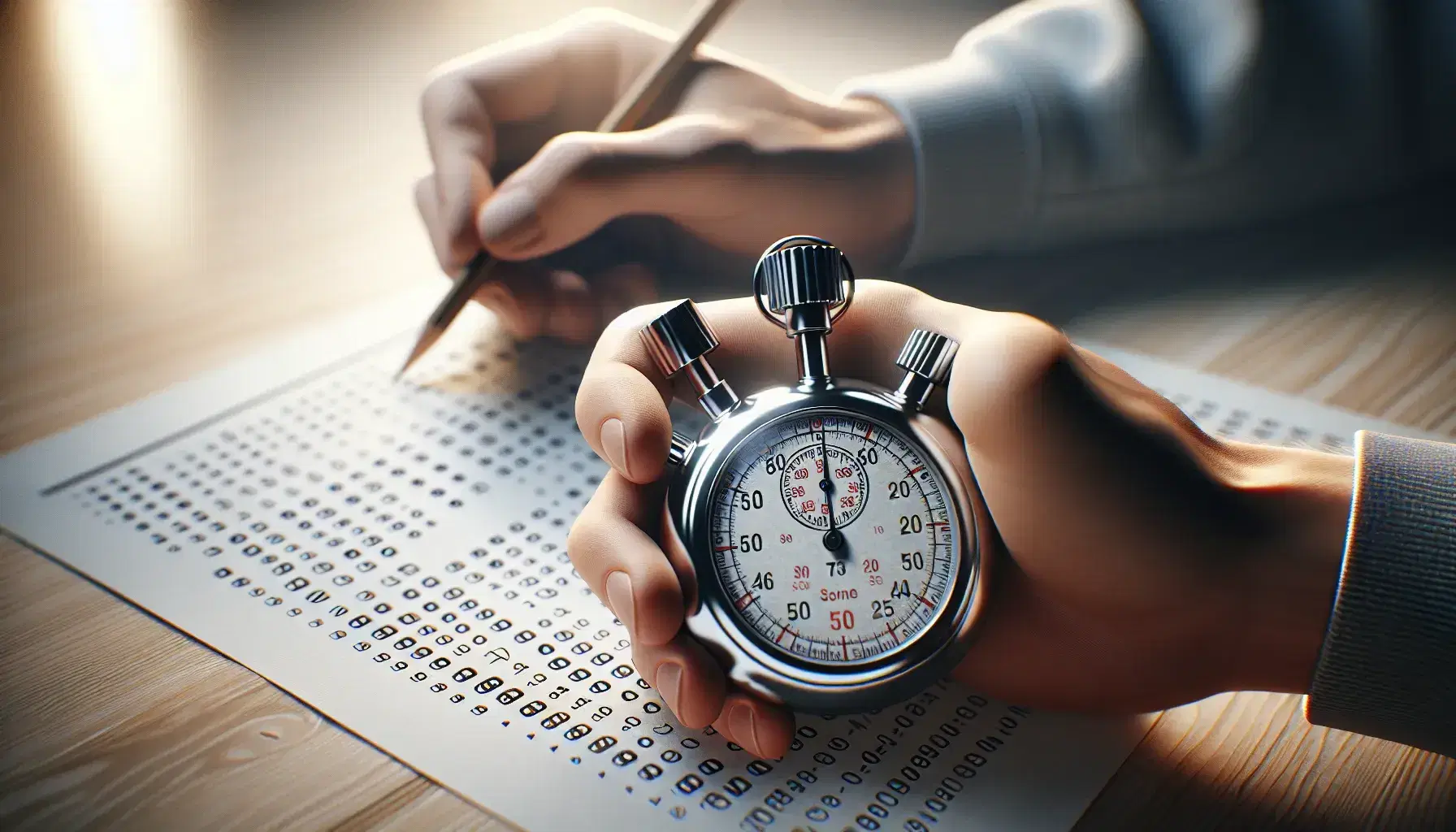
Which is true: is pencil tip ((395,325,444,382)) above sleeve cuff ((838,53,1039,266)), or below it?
below

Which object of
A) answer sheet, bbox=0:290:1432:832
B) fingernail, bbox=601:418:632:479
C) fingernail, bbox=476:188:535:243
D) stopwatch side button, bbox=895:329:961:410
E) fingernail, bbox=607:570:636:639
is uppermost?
fingernail, bbox=476:188:535:243

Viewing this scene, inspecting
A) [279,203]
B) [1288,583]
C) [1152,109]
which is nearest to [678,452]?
[1288,583]

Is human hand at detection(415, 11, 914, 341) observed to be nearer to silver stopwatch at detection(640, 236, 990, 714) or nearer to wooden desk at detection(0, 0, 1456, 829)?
wooden desk at detection(0, 0, 1456, 829)

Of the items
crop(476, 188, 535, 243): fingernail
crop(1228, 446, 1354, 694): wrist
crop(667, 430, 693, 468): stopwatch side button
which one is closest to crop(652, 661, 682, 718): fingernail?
crop(667, 430, 693, 468): stopwatch side button

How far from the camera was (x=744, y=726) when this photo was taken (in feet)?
1.99

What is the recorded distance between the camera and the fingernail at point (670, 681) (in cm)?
60

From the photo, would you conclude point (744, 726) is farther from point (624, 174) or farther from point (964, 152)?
point (964, 152)

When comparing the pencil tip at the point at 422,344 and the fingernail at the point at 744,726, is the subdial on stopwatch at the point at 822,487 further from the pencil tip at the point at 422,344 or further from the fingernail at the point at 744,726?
the pencil tip at the point at 422,344

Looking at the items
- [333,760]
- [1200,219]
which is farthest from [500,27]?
[333,760]

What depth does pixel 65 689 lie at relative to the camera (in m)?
0.70

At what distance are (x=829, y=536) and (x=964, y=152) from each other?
1.99 feet

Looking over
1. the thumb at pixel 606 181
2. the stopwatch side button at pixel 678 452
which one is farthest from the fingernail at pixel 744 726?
the thumb at pixel 606 181

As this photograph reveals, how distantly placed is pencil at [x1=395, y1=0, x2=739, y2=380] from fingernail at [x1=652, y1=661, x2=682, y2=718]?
19.3 inches

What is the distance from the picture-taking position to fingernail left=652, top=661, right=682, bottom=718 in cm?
60
